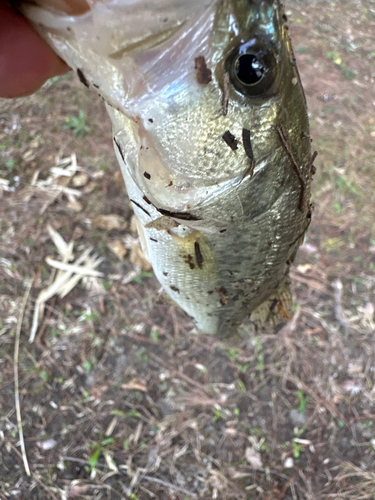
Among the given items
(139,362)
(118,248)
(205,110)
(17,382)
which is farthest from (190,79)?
(17,382)

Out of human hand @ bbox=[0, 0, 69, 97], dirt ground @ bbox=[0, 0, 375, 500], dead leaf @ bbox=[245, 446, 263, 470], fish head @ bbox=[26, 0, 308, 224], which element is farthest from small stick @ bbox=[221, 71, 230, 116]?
dead leaf @ bbox=[245, 446, 263, 470]

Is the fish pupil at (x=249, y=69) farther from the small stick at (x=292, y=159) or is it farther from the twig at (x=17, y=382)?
the twig at (x=17, y=382)

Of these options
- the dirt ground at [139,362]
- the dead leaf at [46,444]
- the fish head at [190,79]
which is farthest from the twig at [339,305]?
the dead leaf at [46,444]

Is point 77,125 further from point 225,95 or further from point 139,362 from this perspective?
point 225,95

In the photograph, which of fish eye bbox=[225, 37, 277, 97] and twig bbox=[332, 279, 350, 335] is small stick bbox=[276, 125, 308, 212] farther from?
twig bbox=[332, 279, 350, 335]

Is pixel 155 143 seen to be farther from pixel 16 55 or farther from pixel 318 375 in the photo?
pixel 318 375

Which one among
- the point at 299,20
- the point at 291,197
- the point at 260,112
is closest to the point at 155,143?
the point at 260,112

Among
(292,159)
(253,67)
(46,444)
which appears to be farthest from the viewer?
(46,444)

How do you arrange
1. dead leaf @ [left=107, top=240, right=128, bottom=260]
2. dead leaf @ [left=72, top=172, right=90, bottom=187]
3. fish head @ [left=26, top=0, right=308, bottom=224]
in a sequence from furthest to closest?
dead leaf @ [left=72, top=172, right=90, bottom=187]
dead leaf @ [left=107, top=240, right=128, bottom=260]
fish head @ [left=26, top=0, right=308, bottom=224]
